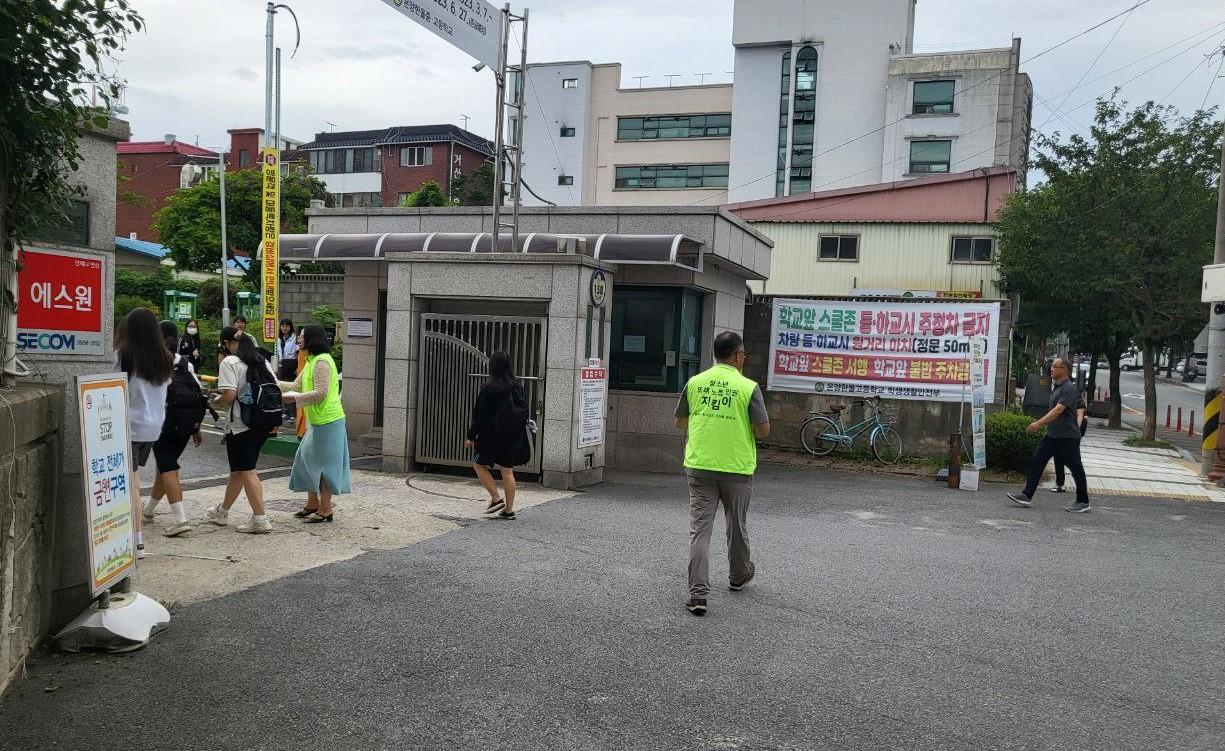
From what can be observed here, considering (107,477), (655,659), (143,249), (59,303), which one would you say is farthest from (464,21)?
(143,249)

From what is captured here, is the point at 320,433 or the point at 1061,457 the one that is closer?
the point at 320,433

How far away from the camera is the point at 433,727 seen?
4039mm

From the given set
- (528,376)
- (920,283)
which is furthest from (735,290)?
(920,283)

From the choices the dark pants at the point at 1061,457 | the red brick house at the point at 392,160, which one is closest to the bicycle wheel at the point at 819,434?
the dark pants at the point at 1061,457

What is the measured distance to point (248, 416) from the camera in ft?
24.9

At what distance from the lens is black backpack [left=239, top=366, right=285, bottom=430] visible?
7.57 m

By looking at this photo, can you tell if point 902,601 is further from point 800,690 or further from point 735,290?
point 735,290

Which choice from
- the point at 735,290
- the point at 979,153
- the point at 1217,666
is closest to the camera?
the point at 1217,666

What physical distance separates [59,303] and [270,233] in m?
13.7

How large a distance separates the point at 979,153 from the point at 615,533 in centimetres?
4162

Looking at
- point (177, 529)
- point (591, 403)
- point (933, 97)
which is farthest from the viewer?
point (933, 97)

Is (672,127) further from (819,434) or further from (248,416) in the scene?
(248,416)

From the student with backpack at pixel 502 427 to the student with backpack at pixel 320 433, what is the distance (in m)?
1.24

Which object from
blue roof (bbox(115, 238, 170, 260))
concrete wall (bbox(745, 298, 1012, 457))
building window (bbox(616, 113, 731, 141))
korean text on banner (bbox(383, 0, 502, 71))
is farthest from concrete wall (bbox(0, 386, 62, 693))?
building window (bbox(616, 113, 731, 141))
